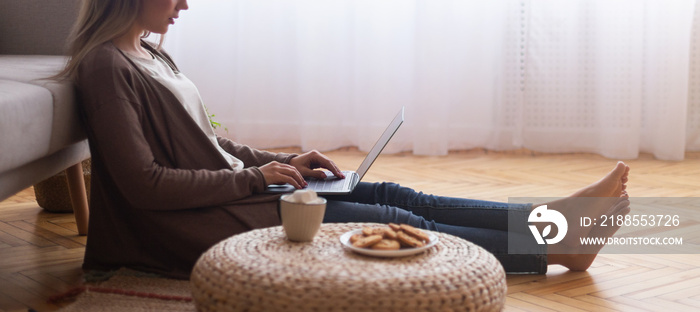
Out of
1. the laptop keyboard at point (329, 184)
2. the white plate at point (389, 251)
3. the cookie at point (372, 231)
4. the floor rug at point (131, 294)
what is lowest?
the floor rug at point (131, 294)

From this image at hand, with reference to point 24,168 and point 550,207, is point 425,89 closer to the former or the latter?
point 550,207

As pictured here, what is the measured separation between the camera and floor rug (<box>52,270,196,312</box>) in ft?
4.56

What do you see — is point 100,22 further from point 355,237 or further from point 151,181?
point 355,237

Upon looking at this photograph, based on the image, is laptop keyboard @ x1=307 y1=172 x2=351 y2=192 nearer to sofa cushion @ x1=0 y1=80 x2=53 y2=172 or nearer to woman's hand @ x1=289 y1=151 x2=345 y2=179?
woman's hand @ x1=289 y1=151 x2=345 y2=179

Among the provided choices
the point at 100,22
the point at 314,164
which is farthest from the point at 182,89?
the point at 314,164

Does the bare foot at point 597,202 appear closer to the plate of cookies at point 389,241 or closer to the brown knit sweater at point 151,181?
the plate of cookies at point 389,241

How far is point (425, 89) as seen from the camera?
3416mm

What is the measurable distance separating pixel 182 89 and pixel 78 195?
567 mm

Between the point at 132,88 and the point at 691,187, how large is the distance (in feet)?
6.61

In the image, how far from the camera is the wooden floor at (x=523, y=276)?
149 centimetres

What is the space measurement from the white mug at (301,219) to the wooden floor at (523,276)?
0.47 meters

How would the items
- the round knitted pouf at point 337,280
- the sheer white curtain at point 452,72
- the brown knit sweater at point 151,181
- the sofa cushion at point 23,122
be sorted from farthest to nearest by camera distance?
the sheer white curtain at point 452,72
the brown knit sweater at point 151,181
the sofa cushion at point 23,122
the round knitted pouf at point 337,280

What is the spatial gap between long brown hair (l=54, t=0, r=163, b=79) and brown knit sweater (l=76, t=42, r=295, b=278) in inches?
1.7

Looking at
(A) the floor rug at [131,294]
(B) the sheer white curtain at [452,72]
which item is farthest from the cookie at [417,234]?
(B) the sheer white curtain at [452,72]
